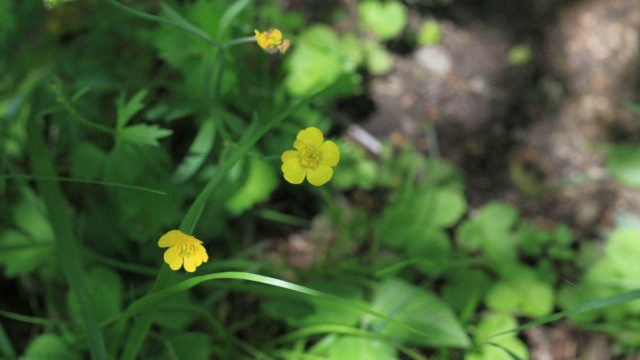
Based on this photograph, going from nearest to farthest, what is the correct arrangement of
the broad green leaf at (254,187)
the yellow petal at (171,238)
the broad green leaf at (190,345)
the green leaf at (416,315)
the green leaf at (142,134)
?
the yellow petal at (171,238)
the green leaf at (142,134)
the broad green leaf at (190,345)
the green leaf at (416,315)
the broad green leaf at (254,187)

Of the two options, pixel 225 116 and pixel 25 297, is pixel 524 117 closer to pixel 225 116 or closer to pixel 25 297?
pixel 225 116

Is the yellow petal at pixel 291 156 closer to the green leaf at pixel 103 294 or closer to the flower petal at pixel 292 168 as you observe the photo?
the flower petal at pixel 292 168

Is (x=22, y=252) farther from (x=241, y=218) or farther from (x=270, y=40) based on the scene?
(x=270, y=40)

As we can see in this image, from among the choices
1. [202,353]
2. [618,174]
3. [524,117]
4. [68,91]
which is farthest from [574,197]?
[68,91]

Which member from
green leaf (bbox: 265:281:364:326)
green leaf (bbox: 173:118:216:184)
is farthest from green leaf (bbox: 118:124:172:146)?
green leaf (bbox: 265:281:364:326)

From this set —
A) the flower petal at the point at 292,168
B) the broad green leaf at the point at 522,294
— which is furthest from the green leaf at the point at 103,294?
the broad green leaf at the point at 522,294

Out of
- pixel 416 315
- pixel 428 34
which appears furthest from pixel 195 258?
pixel 428 34
